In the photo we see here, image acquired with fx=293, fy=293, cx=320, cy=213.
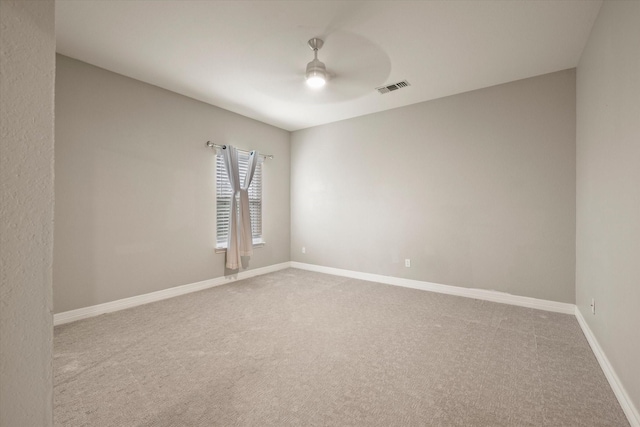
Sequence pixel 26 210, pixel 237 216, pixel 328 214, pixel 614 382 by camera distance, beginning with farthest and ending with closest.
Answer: pixel 328 214, pixel 237 216, pixel 614 382, pixel 26 210

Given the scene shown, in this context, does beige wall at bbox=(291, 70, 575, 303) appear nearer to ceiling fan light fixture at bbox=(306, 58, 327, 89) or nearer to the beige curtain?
the beige curtain

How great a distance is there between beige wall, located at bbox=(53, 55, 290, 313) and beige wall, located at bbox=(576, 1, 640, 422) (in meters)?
4.29

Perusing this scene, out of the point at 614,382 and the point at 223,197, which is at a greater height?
the point at 223,197

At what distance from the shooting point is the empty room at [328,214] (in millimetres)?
1631

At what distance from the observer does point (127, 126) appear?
3451 millimetres

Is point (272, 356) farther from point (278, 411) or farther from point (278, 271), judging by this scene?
point (278, 271)

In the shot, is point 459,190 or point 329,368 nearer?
point 329,368

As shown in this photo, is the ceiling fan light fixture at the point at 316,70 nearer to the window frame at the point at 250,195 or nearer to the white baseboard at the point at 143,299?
the window frame at the point at 250,195

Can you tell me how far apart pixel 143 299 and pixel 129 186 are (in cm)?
138

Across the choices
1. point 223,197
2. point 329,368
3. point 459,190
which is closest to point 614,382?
point 329,368

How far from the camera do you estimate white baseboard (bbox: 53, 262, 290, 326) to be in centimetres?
299

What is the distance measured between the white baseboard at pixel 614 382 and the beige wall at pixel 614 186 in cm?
5

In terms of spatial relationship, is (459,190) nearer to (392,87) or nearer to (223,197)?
(392,87)

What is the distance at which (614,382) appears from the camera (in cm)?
190
